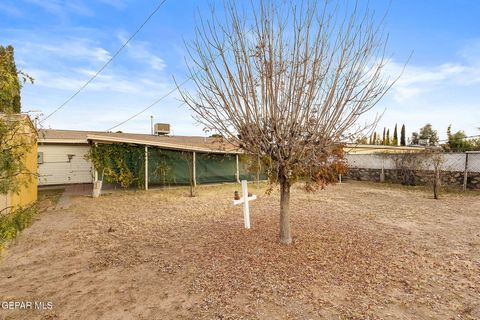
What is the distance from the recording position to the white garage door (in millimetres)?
16625

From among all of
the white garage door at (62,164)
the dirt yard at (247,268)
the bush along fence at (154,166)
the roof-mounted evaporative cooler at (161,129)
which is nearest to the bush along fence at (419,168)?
the dirt yard at (247,268)

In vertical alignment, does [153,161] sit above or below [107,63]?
below

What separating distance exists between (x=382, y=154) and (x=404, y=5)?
44.0 feet

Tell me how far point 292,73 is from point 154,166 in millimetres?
11852

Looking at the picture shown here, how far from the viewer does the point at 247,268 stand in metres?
4.21

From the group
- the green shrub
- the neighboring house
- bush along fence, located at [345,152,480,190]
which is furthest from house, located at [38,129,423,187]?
the green shrub

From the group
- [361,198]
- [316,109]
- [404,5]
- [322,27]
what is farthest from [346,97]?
[361,198]

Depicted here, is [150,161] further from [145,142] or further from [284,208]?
[284,208]

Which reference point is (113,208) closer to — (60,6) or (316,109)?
(60,6)

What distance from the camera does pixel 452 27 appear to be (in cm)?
632

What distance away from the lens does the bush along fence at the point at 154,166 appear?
13594mm

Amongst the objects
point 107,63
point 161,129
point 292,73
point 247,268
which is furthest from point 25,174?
point 161,129

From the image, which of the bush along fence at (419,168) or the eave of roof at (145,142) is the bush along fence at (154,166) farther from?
the bush along fence at (419,168)

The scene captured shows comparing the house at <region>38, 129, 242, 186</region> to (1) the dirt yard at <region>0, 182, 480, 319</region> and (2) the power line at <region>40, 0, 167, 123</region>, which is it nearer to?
(2) the power line at <region>40, 0, 167, 123</region>
